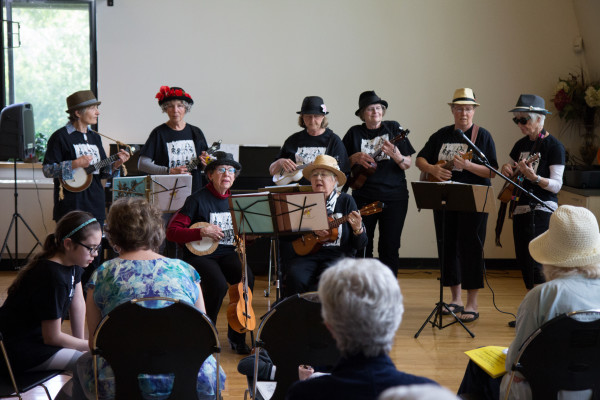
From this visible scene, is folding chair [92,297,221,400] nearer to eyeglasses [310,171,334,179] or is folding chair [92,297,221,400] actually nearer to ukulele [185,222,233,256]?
ukulele [185,222,233,256]

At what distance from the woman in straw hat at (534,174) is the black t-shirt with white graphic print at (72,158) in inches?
118

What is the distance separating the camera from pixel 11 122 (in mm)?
6105

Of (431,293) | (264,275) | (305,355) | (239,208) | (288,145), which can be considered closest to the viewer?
(305,355)

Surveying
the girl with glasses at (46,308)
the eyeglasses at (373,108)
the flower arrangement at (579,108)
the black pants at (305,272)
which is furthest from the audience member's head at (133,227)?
the flower arrangement at (579,108)

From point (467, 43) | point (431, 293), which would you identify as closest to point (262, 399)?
point (431, 293)

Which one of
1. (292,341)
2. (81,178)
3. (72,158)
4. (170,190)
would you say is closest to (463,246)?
(170,190)

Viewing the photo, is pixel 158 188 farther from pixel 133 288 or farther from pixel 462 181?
pixel 133 288

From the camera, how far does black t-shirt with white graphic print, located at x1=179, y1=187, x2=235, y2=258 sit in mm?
4199

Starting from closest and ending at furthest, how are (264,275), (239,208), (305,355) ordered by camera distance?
1. (305,355)
2. (239,208)
3. (264,275)

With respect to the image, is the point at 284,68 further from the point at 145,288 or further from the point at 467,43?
the point at 145,288

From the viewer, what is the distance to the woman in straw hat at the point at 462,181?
4.71m

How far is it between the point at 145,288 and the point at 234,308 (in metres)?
1.68

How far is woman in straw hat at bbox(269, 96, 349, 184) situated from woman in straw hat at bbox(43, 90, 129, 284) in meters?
1.24

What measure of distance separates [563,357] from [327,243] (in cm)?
220
